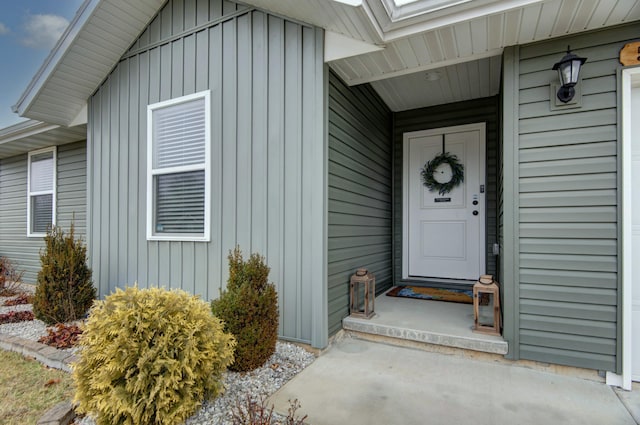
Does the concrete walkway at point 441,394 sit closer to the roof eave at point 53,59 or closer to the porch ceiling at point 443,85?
the porch ceiling at point 443,85

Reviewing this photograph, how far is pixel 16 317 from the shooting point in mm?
3951

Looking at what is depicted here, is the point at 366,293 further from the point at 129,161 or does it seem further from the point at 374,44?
the point at 129,161

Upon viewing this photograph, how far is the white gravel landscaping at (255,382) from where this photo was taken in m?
1.92

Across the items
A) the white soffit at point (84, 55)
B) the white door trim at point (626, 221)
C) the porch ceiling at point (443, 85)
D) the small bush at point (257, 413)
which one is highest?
the white soffit at point (84, 55)

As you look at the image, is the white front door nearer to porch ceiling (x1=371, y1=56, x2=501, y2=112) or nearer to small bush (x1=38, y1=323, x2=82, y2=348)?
porch ceiling (x1=371, y1=56, x2=501, y2=112)

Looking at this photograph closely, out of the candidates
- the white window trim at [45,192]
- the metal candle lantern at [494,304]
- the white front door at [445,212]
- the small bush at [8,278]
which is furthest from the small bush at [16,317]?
the metal candle lantern at [494,304]

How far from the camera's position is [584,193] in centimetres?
242

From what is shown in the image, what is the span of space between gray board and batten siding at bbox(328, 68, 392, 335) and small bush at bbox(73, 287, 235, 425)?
4.55ft

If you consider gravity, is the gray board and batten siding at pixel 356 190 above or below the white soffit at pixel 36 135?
below

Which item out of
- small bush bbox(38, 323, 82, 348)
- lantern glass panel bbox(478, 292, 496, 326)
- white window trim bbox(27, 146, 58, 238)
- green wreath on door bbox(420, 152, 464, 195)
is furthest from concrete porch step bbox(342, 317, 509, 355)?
white window trim bbox(27, 146, 58, 238)

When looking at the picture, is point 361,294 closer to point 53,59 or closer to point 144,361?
point 144,361

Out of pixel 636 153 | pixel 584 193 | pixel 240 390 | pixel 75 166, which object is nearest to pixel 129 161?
pixel 75 166

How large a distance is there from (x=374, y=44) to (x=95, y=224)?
4106 millimetres

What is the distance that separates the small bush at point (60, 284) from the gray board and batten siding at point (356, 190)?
9.81 feet
